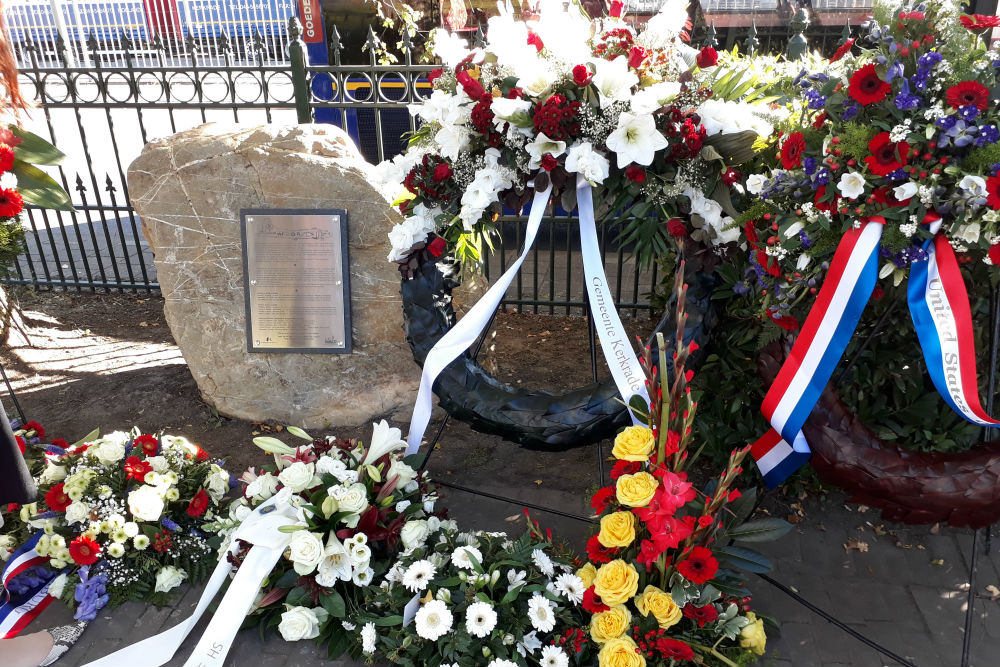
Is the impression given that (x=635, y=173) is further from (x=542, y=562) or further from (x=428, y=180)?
(x=542, y=562)

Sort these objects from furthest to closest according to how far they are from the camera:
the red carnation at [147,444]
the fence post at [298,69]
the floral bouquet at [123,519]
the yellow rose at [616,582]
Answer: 1. the fence post at [298,69]
2. the red carnation at [147,444]
3. the floral bouquet at [123,519]
4. the yellow rose at [616,582]

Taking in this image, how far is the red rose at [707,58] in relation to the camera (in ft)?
8.04

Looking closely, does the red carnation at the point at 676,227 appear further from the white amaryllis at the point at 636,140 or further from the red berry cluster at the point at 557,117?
the red berry cluster at the point at 557,117

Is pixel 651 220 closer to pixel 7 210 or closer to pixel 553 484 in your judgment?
pixel 553 484

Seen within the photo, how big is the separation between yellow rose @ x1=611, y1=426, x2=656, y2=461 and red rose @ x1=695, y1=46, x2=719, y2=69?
1.31 m

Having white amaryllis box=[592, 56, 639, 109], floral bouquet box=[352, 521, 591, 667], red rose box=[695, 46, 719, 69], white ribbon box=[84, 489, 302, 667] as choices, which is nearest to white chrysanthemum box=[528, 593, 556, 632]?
floral bouquet box=[352, 521, 591, 667]

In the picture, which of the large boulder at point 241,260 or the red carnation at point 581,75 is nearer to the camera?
the red carnation at point 581,75

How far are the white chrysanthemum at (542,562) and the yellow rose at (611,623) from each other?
0.25 m

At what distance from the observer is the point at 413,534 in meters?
2.65

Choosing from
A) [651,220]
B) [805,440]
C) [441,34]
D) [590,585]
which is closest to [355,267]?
[441,34]

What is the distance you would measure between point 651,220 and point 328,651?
1.99 meters

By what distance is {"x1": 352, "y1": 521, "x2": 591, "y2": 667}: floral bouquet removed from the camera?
7.70ft

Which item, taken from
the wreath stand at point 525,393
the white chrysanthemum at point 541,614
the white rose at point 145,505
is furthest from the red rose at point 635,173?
the white rose at point 145,505

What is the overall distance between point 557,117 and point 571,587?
162 centimetres
